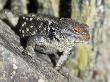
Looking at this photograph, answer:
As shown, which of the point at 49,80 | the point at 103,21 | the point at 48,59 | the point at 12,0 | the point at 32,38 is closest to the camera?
the point at 49,80

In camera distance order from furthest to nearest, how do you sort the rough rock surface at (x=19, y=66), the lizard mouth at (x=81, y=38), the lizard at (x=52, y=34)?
1. the lizard at (x=52, y=34)
2. the lizard mouth at (x=81, y=38)
3. the rough rock surface at (x=19, y=66)

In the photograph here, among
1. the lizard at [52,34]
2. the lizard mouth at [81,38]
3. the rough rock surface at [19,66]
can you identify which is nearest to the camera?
the rough rock surface at [19,66]

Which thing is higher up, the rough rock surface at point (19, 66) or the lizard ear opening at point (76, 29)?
the lizard ear opening at point (76, 29)

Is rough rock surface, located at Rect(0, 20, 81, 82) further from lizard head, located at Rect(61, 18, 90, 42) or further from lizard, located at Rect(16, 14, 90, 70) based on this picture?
lizard head, located at Rect(61, 18, 90, 42)

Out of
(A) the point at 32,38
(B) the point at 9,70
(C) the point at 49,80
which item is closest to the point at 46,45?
(A) the point at 32,38

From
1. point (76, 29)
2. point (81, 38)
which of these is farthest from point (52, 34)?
point (81, 38)

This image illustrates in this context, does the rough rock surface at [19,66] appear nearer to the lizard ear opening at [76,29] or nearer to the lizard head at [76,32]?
the lizard head at [76,32]

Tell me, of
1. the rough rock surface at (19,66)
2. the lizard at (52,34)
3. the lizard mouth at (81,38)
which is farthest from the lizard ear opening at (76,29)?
the rough rock surface at (19,66)

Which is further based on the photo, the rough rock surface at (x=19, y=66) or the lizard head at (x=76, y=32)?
the lizard head at (x=76, y=32)

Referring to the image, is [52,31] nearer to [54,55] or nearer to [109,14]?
[54,55]
